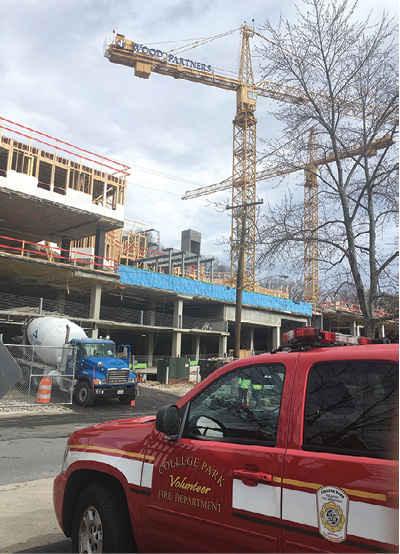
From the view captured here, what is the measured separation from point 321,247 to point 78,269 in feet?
68.8

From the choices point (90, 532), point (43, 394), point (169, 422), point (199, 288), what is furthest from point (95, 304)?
point (169, 422)

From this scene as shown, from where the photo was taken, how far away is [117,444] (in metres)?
3.65

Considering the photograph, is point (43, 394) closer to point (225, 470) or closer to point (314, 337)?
point (225, 470)

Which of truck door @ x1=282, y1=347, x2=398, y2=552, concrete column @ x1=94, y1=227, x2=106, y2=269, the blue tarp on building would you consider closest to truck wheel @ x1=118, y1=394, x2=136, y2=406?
the blue tarp on building

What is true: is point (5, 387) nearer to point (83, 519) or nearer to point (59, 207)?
point (83, 519)

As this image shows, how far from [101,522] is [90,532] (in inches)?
9.1

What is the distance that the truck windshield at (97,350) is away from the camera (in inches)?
731

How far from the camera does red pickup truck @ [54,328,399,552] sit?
2.31 m

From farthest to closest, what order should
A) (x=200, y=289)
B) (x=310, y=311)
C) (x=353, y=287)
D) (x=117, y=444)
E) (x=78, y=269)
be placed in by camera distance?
(x=310, y=311) → (x=200, y=289) → (x=78, y=269) → (x=353, y=287) → (x=117, y=444)

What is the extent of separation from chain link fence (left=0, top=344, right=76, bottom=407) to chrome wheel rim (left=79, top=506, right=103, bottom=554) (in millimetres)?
12707

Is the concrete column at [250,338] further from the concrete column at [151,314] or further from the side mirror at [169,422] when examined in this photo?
the side mirror at [169,422]

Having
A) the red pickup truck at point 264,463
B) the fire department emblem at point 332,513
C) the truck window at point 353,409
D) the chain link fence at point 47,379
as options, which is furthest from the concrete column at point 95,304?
the fire department emblem at point 332,513

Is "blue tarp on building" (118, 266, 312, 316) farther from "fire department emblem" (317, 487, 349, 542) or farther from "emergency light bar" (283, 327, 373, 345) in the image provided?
"fire department emblem" (317, 487, 349, 542)

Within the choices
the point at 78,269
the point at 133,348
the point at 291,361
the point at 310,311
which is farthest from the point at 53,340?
the point at 310,311
